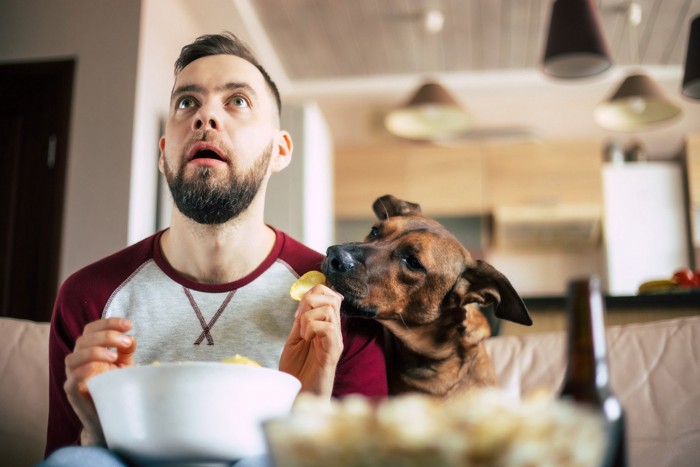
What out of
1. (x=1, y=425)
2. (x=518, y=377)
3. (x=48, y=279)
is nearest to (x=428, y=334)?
(x=518, y=377)

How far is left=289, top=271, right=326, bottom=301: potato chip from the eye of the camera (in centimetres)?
121

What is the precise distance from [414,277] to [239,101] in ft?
1.50

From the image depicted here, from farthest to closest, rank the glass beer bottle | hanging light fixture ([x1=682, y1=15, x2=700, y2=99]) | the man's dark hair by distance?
hanging light fixture ([x1=682, y1=15, x2=700, y2=99]) → the man's dark hair → the glass beer bottle

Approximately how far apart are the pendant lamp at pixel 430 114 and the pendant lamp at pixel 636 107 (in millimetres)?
857

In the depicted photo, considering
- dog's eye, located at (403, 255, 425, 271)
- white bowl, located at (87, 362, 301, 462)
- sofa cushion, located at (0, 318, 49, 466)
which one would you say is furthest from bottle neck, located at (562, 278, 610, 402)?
sofa cushion, located at (0, 318, 49, 466)

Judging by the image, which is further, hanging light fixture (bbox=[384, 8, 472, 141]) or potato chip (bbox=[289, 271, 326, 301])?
hanging light fixture (bbox=[384, 8, 472, 141])

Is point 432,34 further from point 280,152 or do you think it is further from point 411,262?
point 411,262

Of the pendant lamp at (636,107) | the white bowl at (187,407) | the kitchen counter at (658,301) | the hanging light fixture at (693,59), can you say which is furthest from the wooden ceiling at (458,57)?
the white bowl at (187,407)

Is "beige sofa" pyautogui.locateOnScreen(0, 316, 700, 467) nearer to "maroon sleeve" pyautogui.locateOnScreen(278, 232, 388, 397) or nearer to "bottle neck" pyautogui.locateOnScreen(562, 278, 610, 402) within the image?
"maroon sleeve" pyautogui.locateOnScreen(278, 232, 388, 397)

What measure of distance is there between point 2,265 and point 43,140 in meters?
0.62

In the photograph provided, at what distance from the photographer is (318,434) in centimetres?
45

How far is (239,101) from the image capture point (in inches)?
54.3

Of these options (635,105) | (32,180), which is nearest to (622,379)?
(32,180)

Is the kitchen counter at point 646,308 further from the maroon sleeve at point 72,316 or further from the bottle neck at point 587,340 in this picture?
the bottle neck at point 587,340
